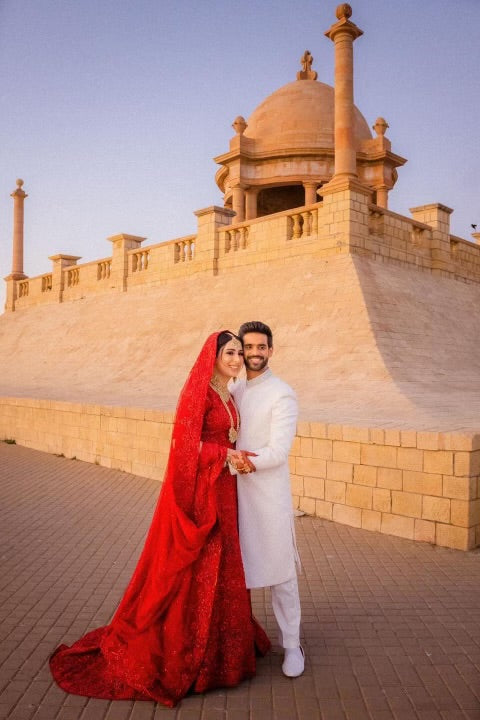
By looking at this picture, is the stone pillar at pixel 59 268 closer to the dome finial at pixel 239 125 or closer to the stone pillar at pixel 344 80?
the dome finial at pixel 239 125

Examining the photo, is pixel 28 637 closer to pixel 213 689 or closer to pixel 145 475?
pixel 213 689

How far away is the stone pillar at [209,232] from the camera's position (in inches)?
627

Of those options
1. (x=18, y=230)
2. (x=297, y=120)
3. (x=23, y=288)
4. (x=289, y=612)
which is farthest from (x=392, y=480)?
(x=18, y=230)

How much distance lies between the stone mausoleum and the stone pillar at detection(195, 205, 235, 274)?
0.14 feet

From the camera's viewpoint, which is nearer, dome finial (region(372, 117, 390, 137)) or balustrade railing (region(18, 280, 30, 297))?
dome finial (region(372, 117, 390, 137))

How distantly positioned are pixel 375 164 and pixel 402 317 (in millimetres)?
12354

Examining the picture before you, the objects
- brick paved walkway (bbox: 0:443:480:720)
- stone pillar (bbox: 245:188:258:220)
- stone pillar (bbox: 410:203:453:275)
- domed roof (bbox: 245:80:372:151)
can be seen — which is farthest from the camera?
stone pillar (bbox: 245:188:258:220)

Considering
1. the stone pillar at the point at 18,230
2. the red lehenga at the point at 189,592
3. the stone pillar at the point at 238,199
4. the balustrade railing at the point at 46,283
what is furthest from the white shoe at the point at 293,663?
the stone pillar at the point at 18,230

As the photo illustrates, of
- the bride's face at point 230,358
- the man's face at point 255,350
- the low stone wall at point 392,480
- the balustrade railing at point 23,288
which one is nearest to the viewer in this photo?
the bride's face at point 230,358

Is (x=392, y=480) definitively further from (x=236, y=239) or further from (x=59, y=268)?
(x=59, y=268)

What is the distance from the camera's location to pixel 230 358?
10.2 ft

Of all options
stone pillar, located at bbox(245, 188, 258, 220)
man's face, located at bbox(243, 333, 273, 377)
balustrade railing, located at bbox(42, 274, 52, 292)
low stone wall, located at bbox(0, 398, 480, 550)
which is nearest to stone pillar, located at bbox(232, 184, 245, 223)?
stone pillar, located at bbox(245, 188, 258, 220)

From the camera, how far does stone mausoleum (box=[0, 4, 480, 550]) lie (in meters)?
5.89

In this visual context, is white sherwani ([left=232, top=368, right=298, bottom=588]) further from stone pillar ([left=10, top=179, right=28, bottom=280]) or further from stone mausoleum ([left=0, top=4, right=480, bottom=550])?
stone pillar ([left=10, top=179, right=28, bottom=280])
